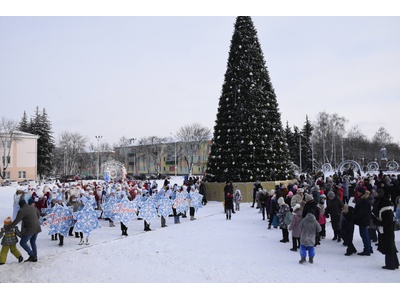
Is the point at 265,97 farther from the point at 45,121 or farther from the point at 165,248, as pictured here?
the point at 45,121

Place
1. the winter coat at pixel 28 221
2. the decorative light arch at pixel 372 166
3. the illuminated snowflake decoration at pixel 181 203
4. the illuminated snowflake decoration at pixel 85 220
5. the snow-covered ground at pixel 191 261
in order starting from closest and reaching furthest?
1. the snow-covered ground at pixel 191 261
2. the winter coat at pixel 28 221
3. the illuminated snowflake decoration at pixel 85 220
4. the illuminated snowflake decoration at pixel 181 203
5. the decorative light arch at pixel 372 166

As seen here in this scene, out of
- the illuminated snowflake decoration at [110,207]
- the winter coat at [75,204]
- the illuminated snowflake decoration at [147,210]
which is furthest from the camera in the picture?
the illuminated snowflake decoration at [110,207]

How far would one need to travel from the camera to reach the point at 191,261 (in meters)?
9.09

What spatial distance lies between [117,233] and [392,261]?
932cm

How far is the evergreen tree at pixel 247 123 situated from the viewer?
26.0m

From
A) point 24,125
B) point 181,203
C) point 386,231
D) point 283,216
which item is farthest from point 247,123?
point 24,125

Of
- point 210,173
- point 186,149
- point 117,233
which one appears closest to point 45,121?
point 186,149

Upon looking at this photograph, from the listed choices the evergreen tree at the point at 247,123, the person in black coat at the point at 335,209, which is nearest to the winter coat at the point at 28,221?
the person in black coat at the point at 335,209

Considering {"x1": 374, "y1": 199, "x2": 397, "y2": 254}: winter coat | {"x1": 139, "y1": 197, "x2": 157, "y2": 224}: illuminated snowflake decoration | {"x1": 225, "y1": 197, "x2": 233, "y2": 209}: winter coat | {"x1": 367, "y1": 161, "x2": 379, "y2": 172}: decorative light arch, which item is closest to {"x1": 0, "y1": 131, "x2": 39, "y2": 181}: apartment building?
{"x1": 367, "y1": 161, "x2": 379, "y2": 172}: decorative light arch

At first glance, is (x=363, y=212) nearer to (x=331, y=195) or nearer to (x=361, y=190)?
(x=361, y=190)

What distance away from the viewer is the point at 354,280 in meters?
7.51

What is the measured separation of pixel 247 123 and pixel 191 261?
18.4m

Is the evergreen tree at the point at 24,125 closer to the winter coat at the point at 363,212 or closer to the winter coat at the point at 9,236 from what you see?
the winter coat at the point at 9,236

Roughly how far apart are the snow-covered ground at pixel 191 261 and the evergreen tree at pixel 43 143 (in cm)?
6094
